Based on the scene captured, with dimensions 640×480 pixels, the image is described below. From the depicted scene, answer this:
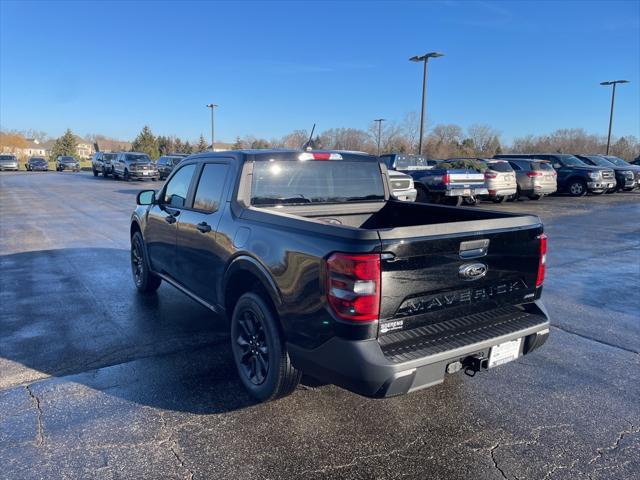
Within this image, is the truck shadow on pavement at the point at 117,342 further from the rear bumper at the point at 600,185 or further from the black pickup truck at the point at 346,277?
the rear bumper at the point at 600,185

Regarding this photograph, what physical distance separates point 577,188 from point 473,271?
22464 mm

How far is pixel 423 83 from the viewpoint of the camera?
90.2 feet

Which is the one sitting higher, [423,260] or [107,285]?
[423,260]

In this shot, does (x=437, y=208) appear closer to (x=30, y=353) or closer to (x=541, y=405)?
(x=541, y=405)

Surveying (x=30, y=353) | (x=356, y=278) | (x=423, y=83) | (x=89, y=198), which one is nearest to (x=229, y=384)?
(x=356, y=278)

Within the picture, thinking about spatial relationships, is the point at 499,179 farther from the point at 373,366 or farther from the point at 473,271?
the point at 373,366

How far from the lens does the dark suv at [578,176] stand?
21906mm

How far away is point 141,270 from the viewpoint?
6.19 m

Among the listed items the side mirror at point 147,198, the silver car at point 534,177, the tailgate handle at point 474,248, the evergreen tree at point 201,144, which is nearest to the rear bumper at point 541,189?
the silver car at point 534,177

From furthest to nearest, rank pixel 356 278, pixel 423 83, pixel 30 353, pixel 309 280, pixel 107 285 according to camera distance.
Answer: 1. pixel 423 83
2. pixel 107 285
3. pixel 30 353
4. pixel 309 280
5. pixel 356 278

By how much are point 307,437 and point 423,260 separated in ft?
4.46

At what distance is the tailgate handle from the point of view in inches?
120

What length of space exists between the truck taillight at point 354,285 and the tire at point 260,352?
70 cm

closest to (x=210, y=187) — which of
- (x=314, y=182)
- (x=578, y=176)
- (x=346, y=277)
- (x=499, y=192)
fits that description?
(x=314, y=182)
